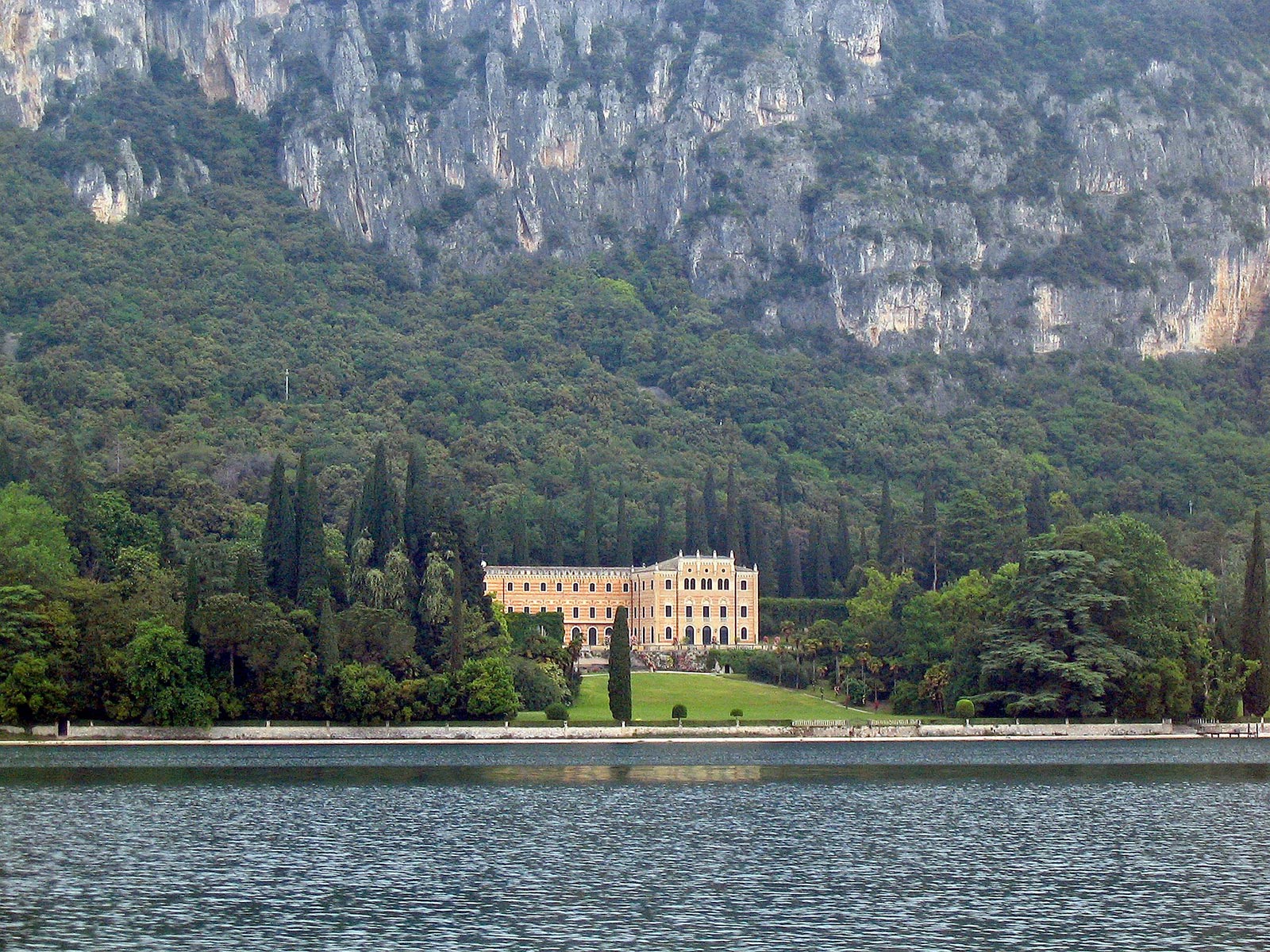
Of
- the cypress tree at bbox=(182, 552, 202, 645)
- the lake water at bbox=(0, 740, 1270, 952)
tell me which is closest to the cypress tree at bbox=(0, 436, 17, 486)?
the cypress tree at bbox=(182, 552, 202, 645)

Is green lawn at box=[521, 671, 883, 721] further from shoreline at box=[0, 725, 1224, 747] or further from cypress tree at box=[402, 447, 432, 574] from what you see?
cypress tree at box=[402, 447, 432, 574]

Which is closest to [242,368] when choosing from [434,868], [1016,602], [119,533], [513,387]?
[513,387]

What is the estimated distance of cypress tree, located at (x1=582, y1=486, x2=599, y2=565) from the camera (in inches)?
5157

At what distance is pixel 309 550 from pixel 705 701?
65.9 feet

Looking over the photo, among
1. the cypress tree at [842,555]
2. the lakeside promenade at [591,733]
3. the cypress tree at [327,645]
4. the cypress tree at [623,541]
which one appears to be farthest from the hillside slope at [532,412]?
the cypress tree at [327,645]

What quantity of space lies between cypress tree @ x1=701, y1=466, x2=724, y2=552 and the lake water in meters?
62.7

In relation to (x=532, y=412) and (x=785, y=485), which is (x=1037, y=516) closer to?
(x=785, y=485)

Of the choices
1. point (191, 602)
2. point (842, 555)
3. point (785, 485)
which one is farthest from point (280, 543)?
point (785, 485)

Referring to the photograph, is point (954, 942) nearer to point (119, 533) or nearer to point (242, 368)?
point (119, 533)

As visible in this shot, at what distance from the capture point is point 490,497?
149 meters

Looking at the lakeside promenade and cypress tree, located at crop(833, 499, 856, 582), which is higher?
cypress tree, located at crop(833, 499, 856, 582)

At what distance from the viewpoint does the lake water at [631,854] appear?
34969mm

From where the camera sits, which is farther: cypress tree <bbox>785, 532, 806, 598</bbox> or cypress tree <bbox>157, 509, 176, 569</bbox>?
cypress tree <bbox>785, 532, 806, 598</bbox>

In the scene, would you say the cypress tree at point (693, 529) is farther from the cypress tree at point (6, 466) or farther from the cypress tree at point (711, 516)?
the cypress tree at point (6, 466)
